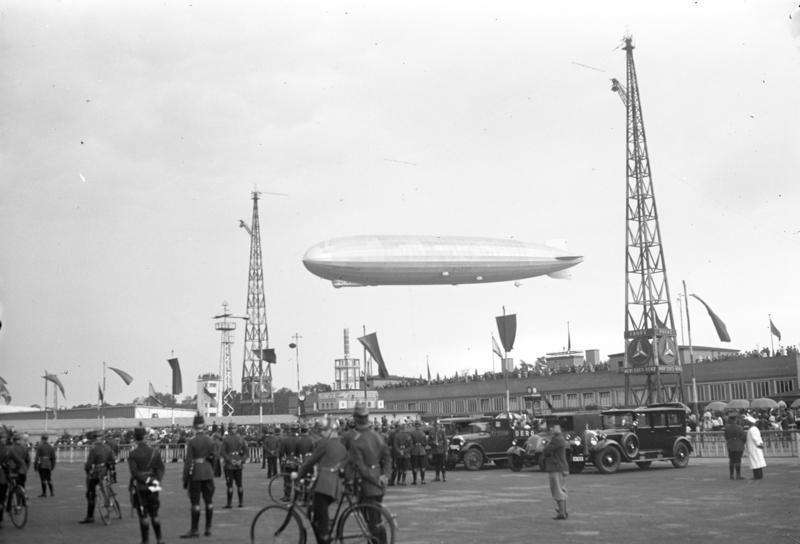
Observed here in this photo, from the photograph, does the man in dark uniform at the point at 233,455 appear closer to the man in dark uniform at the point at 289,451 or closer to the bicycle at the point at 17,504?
the man in dark uniform at the point at 289,451

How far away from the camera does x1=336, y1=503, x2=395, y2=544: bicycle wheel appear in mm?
10727

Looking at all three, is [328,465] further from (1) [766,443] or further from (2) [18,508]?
(1) [766,443]

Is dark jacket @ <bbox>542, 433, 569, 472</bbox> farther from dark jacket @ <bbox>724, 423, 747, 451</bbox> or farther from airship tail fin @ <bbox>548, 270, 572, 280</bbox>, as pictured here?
airship tail fin @ <bbox>548, 270, 572, 280</bbox>

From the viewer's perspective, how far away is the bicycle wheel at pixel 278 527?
11227mm

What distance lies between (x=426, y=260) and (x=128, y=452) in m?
20.4

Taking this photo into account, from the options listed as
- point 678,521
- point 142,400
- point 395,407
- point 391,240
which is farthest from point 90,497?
point 142,400

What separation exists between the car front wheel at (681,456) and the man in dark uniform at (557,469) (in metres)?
13.2

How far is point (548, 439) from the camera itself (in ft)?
96.9

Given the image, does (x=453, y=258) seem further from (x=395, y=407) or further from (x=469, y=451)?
(x=395, y=407)

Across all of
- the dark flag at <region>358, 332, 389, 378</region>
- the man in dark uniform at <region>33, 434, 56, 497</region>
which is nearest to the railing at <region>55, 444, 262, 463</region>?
the dark flag at <region>358, 332, 389, 378</region>

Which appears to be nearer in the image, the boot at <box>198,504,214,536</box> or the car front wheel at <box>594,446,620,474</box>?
the boot at <box>198,504,214,536</box>

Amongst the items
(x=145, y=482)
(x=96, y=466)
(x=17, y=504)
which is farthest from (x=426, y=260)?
(x=145, y=482)

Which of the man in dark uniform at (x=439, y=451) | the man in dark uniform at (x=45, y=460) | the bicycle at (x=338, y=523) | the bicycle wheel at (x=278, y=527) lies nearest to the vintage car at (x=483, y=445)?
the man in dark uniform at (x=439, y=451)

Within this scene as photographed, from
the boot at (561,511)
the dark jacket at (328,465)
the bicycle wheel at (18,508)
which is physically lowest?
the boot at (561,511)
